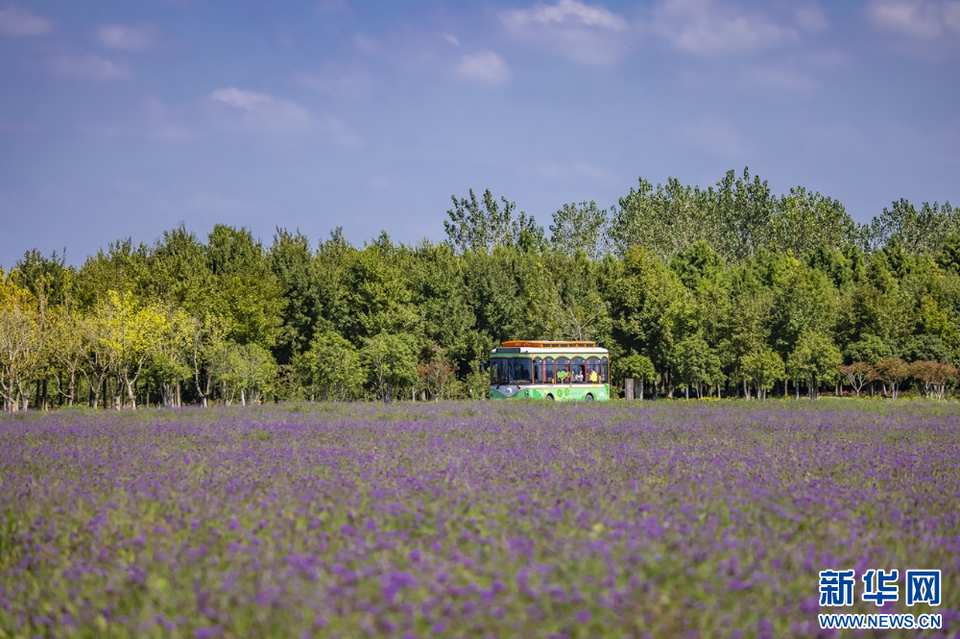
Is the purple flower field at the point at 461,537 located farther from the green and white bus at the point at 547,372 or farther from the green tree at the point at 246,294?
the green tree at the point at 246,294

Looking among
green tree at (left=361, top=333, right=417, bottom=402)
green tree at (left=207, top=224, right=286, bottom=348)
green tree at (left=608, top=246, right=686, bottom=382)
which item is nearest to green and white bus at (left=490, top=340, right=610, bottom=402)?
green tree at (left=361, top=333, right=417, bottom=402)

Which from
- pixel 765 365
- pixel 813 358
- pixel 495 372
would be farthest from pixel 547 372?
pixel 813 358

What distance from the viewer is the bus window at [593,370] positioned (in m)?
36.4

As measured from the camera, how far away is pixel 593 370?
120 ft

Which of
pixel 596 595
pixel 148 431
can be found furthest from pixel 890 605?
pixel 148 431

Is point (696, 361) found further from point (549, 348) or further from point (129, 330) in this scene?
point (129, 330)

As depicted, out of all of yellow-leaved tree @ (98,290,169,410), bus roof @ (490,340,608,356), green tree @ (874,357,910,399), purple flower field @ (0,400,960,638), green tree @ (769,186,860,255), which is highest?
green tree @ (769,186,860,255)

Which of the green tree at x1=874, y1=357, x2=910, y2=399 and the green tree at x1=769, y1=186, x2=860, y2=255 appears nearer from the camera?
the green tree at x1=874, y1=357, x2=910, y2=399

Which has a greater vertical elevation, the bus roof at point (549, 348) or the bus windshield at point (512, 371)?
the bus roof at point (549, 348)

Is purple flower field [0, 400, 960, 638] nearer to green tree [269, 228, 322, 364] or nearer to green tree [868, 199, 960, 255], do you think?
green tree [269, 228, 322, 364]

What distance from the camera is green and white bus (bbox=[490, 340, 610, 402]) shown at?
34344 millimetres

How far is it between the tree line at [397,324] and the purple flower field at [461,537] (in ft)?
89.2

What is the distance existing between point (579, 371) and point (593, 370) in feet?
3.07

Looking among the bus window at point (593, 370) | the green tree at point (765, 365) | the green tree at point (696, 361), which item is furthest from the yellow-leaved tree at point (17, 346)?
the green tree at point (765, 365)
